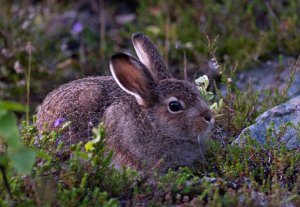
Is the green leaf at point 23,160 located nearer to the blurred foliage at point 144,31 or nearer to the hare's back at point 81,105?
the hare's back at point 81,105

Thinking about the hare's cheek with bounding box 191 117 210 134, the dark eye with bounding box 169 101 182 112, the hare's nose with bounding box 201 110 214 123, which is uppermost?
the dark eye with bounding box 169 101 182 112

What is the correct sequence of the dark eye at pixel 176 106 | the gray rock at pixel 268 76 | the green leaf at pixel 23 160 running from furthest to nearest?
the gray rock at pixel 268 76, the dark eye at pixel 176 106, the green leaf at pixel 23 160

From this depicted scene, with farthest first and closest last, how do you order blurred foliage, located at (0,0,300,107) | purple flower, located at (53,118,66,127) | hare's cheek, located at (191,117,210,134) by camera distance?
blurred foliage, located at (0,0,300,107)
hare's cheek, located at (191,117,210,134)
purple flower, located at (53,118,66,127)

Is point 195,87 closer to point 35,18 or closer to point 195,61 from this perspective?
point 195,61

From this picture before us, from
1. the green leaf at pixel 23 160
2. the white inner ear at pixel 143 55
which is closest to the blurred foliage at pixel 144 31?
the white inner ear at pixel 143 55

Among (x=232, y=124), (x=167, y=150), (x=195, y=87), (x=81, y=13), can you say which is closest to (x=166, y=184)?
(x=167, y=150)

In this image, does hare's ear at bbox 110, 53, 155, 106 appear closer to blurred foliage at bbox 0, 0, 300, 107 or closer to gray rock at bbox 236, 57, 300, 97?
blurred foliage at bbox 0, 0, 300, 107

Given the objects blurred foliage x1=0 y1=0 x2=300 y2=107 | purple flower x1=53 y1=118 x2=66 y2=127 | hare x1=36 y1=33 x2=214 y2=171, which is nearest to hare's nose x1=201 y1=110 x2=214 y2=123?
hare x1=36 y1=33 x2=214 y2=171
